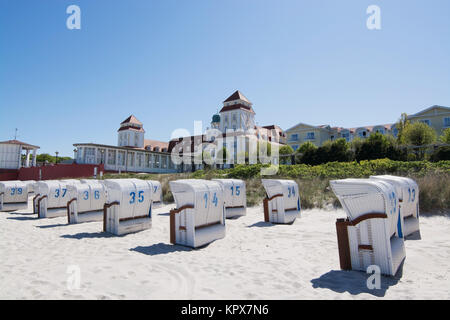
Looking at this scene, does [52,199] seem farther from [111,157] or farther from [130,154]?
[130,154]

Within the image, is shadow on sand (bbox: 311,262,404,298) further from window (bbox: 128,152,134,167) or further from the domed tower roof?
the domed tower roof

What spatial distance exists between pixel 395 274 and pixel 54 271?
5705 millimetres

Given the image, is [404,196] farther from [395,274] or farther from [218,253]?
[218,253]

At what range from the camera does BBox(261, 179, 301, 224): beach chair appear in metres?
9.55

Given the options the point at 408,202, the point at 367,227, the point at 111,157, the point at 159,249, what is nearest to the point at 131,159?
the point at 111,157

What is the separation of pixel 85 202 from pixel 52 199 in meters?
2.54

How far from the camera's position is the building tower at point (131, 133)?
5675 centimetres

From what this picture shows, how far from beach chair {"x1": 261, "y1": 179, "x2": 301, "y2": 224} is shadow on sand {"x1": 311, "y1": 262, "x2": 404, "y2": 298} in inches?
194

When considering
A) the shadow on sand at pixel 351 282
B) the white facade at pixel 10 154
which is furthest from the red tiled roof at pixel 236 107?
the shadow on sand at pixel 351 282

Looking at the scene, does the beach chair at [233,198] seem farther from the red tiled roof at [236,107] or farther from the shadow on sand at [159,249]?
the red tiled roof at [236,107]

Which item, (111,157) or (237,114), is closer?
(111,157)

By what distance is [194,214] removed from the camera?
251 inches

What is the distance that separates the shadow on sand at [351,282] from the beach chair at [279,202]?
4.92m

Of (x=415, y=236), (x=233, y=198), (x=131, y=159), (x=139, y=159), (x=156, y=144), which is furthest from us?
(x=156, y=144)
